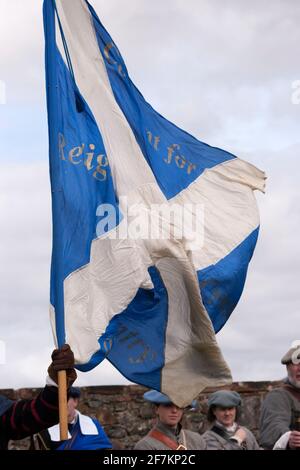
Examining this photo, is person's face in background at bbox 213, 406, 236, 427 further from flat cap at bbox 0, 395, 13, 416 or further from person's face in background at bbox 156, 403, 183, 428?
flat cap at bbox 0, 395, 13, 416

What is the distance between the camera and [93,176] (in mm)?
9031

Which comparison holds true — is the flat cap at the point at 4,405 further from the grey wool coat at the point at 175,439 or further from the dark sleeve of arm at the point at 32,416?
the grey wool coat at the point at 175,439

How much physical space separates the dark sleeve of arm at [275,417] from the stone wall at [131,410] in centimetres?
262

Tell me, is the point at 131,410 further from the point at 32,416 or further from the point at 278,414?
the point at 32,416

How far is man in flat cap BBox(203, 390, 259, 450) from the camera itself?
9992mm

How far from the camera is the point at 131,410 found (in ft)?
41.2

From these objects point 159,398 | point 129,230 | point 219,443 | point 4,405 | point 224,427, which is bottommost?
point 219,443

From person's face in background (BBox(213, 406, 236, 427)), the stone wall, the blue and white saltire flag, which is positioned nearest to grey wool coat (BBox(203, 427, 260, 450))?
person's face in background (BBox(213, 406, 236, 427))

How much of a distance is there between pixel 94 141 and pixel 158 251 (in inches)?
32.4

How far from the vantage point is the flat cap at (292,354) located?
9734mm

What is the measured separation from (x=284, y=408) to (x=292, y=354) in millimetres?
376

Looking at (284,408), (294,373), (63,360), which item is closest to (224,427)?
(284,408)

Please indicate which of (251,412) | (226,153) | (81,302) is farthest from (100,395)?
(81,302)

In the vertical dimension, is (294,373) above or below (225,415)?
above
